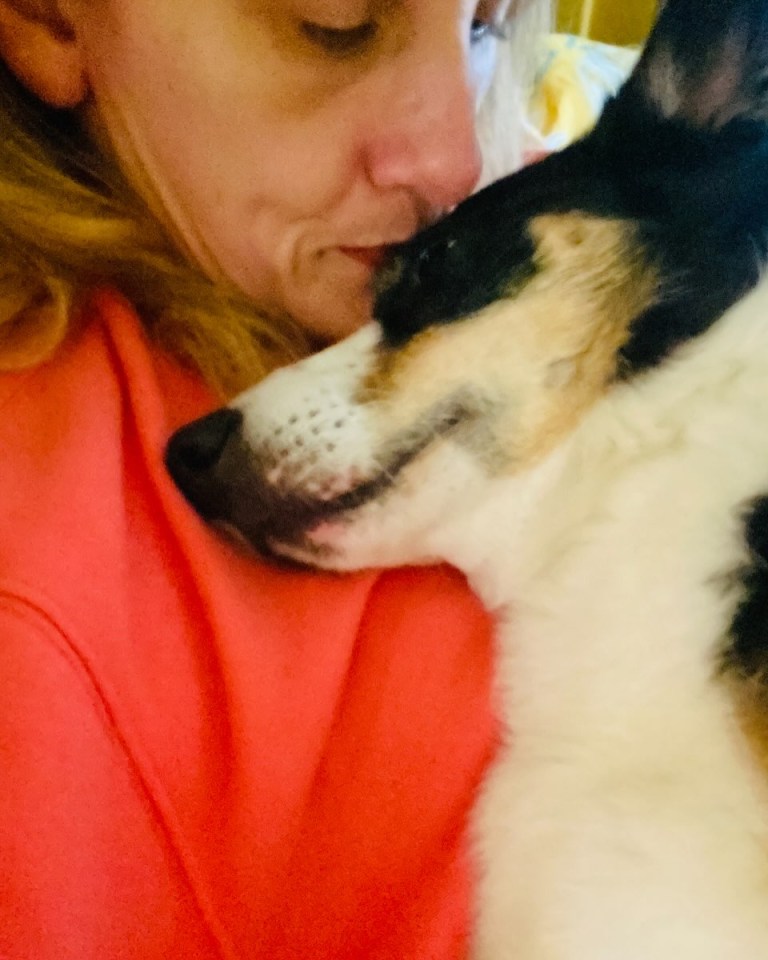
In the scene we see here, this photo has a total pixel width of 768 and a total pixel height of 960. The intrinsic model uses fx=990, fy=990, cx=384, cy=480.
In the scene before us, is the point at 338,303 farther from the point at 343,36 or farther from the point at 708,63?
the point at 708,63

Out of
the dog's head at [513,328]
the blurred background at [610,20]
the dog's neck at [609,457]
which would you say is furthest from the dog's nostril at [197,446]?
the blurred background at [610,20]

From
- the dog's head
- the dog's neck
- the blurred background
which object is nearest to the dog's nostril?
the dog's head

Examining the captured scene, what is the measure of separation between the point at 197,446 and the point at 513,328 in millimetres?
342

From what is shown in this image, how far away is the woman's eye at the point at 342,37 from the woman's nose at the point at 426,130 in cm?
5

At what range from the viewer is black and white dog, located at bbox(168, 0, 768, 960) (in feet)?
2.90

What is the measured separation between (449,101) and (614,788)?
781 millimetres

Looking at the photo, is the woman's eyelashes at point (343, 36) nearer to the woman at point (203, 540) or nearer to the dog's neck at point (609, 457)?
the woman at point (203, 540)

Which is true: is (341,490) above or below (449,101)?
below

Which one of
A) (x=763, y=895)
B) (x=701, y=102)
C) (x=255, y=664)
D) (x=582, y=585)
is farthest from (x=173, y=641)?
(x=701, y=102)

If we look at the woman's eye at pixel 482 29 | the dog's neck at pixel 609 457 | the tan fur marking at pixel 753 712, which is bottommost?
the tan fur marking at pixel 753 712

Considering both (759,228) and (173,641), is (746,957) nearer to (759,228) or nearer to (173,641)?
(173,641)

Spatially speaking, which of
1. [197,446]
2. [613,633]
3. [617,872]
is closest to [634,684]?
[613,633]

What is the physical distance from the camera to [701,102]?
3.55 feet

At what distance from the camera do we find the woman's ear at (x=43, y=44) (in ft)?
3.64
